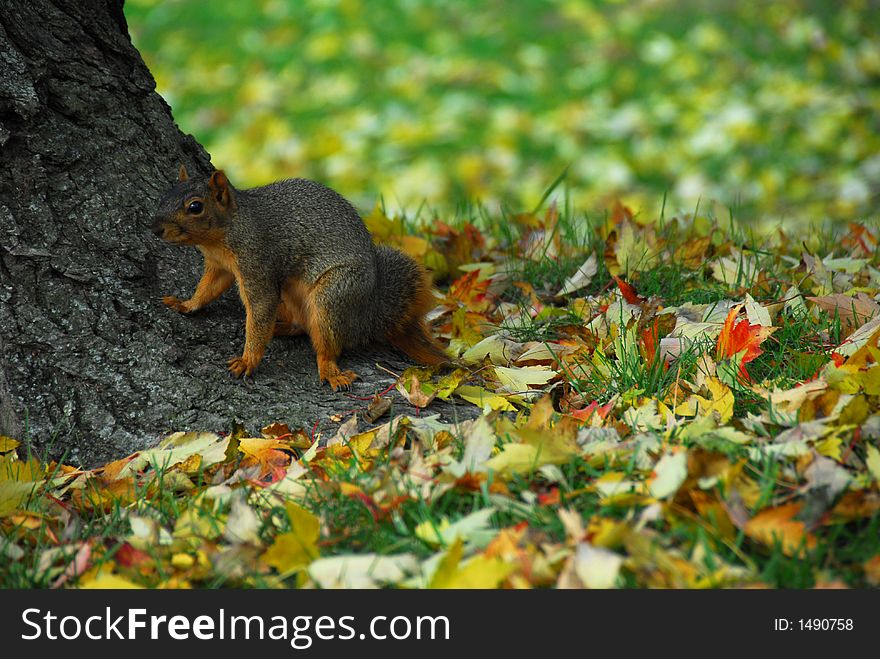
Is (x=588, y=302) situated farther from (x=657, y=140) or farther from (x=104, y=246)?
(x=657, y=140)

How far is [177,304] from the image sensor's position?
2.88 metres

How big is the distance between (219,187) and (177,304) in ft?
1.16

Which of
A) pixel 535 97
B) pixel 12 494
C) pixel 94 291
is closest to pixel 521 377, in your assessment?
pixel 94 291

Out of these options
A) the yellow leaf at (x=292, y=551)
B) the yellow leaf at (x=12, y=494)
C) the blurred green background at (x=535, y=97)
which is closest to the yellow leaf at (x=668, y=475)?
the yellow leaf at (x=292, y=551)

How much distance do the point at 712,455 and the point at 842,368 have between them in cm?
54

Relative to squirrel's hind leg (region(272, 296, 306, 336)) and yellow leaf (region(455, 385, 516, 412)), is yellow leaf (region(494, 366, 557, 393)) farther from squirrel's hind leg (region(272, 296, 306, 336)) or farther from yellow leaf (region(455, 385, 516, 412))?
squirrel's hind leg (region(272, 296, 306, 336))

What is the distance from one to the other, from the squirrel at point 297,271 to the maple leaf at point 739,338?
821mm

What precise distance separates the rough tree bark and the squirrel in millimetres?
80

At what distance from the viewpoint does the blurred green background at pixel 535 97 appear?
21.1 feet

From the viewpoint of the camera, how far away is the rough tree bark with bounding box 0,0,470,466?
265 cm

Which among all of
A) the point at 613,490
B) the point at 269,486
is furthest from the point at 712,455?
the point at 269,486

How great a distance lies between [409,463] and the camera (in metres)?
2.22

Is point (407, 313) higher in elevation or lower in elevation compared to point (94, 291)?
higher

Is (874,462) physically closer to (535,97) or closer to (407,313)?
(407,313)
